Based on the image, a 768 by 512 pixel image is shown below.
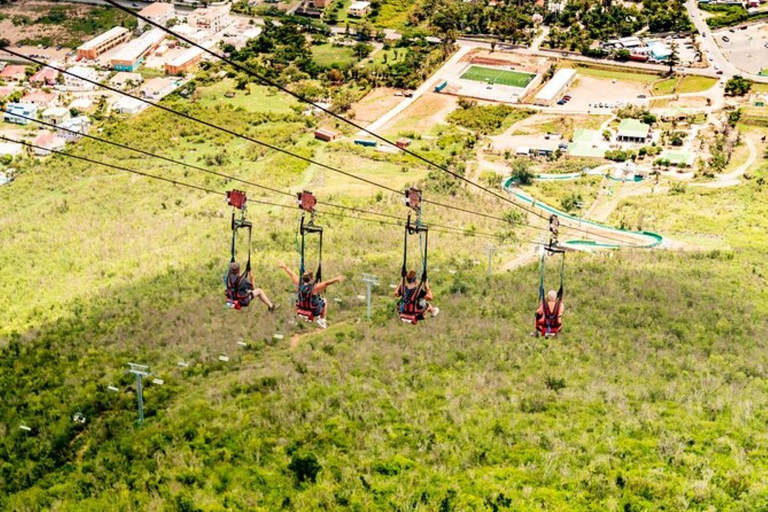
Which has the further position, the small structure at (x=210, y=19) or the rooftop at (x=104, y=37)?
the small structure at (x=210, y=19)

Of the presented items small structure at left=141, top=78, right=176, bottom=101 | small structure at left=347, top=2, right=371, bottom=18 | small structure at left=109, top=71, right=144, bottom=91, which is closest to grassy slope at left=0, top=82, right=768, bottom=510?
small structure at left=141, top=78, right=176, bottom=101

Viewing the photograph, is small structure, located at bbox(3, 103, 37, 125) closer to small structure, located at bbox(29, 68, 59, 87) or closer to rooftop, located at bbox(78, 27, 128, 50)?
small structure, located at bbox(29, 68, 59, 87)

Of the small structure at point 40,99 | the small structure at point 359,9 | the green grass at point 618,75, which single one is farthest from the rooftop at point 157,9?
the green grass at point 618,75

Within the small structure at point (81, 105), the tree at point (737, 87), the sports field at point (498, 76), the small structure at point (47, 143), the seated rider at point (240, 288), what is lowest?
the small structure at point (47, 143)

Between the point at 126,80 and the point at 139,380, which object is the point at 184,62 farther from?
the point at 139,380

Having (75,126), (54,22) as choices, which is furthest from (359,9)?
(75,126)

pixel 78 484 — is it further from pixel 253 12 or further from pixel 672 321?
pixel 253 12

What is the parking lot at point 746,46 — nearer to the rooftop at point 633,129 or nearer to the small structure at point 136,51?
the rooftop at point 633,129
